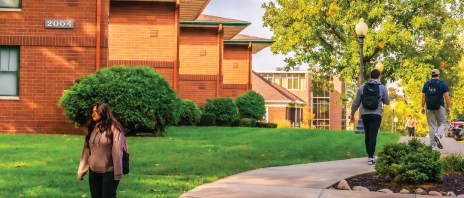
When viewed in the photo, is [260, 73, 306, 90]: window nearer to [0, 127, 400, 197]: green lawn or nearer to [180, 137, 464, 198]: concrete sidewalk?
[0, 127, 400, 197]: green lawn

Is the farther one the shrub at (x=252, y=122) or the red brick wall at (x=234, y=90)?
the red brick wall at (x=234, y=90)

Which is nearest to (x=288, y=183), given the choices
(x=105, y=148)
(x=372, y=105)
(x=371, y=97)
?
(x=372, y=105)

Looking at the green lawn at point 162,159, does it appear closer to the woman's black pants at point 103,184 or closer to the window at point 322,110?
the woman's black pants at point 103,184

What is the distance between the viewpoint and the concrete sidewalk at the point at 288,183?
10070 millimetres

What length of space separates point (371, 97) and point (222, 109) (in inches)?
949

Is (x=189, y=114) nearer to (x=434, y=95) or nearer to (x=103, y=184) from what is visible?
(x=434, y=95)

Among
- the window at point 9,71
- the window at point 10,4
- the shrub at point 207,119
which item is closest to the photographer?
the window at point 9,71

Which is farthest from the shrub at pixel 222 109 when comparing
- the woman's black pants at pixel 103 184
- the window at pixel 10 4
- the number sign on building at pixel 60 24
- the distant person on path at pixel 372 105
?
the woman's black pants at pixel 103 184

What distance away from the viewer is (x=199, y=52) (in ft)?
138

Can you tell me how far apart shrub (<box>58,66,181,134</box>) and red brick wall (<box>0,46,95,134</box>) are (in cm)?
161

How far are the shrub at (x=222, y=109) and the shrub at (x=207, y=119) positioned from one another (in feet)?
6.21

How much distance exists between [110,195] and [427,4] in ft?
127

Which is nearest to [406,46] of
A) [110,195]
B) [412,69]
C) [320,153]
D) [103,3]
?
[412,69]

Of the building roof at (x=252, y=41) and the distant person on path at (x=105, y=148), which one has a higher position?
the building roof at (x=252, y=41)
